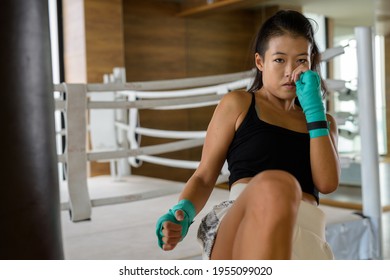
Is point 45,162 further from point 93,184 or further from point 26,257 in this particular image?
point 93,184

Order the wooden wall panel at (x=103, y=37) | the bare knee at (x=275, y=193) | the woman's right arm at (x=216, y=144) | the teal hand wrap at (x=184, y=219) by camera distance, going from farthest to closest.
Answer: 1. the wooden wall panel at (x=103, y=37)
2. the woman's right arm at (x=216, y=144)
3. the teal hand wrap at (x=184, y=219)
4. the bare knee at (x=275, y=193)

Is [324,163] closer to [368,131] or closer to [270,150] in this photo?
[270,150]

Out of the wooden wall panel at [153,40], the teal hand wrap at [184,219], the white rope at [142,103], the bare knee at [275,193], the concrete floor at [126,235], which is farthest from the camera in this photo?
the wooden wall panel at [153,40]

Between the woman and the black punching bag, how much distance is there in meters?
0.19

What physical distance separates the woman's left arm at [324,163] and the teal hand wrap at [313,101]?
0.01m

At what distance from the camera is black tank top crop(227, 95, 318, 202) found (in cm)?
85

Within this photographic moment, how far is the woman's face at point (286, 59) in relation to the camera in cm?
83

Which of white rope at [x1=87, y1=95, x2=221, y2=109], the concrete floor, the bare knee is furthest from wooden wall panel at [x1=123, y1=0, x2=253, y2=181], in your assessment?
the bare knee

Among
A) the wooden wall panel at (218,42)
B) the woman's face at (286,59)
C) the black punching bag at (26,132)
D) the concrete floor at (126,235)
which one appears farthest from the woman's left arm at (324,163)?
the wooden wall panel at (218,42)

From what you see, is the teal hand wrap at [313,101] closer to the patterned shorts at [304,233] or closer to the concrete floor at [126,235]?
the patterned shorts at [304,233]

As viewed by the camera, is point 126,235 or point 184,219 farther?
point 126,235

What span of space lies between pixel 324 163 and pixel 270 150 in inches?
3.5

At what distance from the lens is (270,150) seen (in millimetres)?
854

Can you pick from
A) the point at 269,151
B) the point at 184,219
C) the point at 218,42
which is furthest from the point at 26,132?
the point at 218,42
